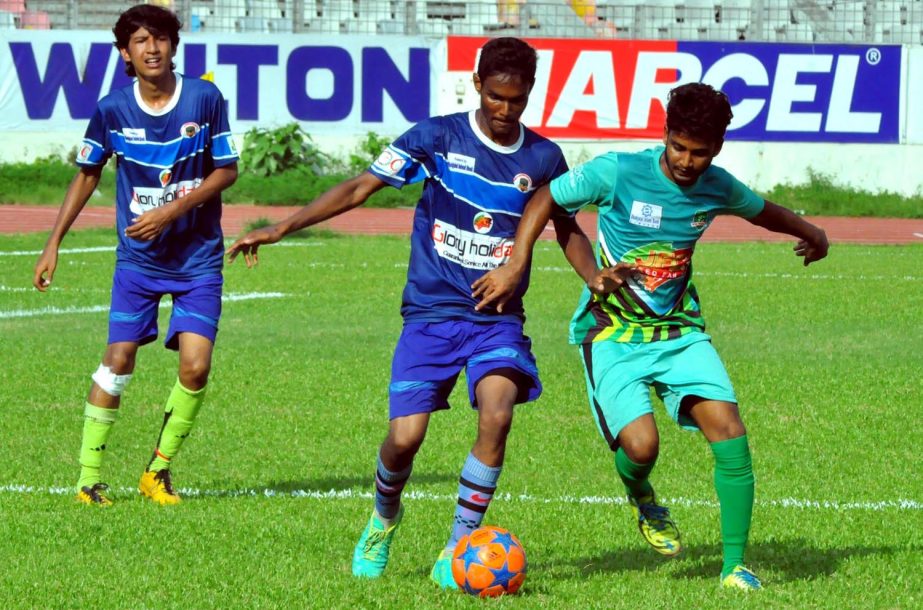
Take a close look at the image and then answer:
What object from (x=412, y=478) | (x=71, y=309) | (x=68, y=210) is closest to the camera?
(x=68, y=210)

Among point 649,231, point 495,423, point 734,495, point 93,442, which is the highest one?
point 649,231

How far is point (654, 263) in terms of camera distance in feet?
19.2

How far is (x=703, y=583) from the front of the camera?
567 cm

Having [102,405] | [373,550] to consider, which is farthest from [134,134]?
Result: [373,550]

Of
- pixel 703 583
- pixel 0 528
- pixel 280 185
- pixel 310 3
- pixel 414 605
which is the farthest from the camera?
pixel 310 3

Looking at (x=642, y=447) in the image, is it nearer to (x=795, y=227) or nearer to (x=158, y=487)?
(x=795, y=227)

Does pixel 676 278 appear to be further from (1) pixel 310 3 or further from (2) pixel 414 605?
(1) pixel 310 3

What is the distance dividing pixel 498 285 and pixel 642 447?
0.83 m

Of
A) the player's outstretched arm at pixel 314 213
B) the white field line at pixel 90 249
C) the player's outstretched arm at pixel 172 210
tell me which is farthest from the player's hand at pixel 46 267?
the white field line at pixel 90 249

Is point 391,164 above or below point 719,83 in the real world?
above

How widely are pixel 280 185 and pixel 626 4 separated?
765 cm

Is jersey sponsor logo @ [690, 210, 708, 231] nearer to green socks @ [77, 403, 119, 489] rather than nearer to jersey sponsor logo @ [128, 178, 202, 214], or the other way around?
jersey sponsor logo @ [128, 178, 202, 214]

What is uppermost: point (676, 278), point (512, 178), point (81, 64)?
point (512, 178)

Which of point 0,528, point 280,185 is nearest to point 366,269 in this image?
point 280,185
